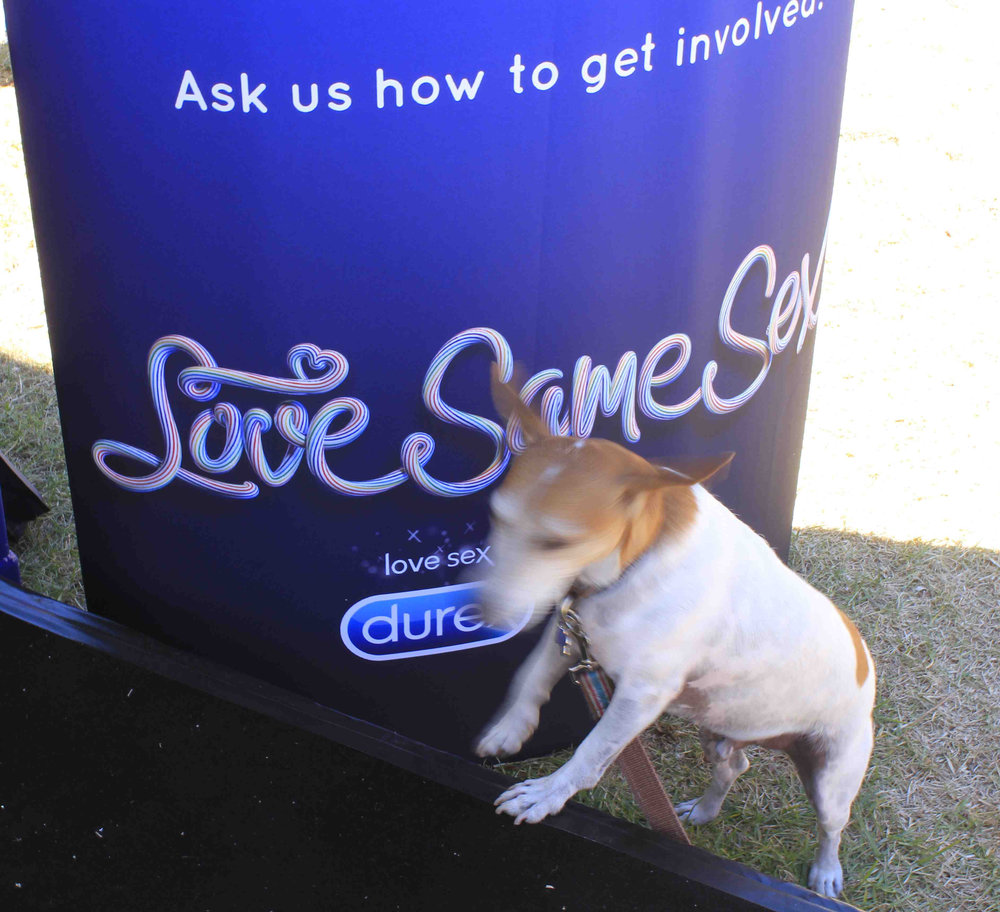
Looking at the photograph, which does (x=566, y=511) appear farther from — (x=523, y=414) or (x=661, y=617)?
(x=661, y=617)

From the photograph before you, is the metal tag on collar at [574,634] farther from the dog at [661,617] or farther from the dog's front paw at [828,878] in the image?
the dog's front paw at [828,878]

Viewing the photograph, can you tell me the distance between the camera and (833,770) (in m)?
1.85

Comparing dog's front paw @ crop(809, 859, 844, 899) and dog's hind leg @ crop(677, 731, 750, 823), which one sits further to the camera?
dog's front paw @ crop(809, 859, 844, 899)

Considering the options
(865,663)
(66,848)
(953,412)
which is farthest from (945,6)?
(66,848)

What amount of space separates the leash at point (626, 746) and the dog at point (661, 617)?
0.02 meters

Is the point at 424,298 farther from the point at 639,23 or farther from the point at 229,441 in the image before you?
the point at 639,23

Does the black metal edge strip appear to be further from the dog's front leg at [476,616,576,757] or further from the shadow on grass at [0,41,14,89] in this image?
the shadow on grass at [0,41,14,89]

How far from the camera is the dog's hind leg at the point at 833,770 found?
1.83m

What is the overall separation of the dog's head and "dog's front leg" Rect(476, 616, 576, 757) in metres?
0.29

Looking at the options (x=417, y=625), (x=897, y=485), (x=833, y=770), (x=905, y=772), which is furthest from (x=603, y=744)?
(x=897, y=485)

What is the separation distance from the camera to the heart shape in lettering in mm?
1822

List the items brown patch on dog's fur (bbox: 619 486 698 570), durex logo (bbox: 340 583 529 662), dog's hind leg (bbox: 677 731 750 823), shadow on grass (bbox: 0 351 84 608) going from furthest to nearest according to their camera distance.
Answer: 1. shadow on grass (bbox: 0 351 84 608)
2. durex logo (bbox: 340 583 529 662)
3. dog's hind leg (bbox: 677 731 750 823)
4. brown patch on dog's fur (bbox: 619 486 698 570)

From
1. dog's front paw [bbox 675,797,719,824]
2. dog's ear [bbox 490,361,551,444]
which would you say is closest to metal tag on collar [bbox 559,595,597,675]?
dog's ear [bbox 490,361,551,444]

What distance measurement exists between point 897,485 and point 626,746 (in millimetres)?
2280
